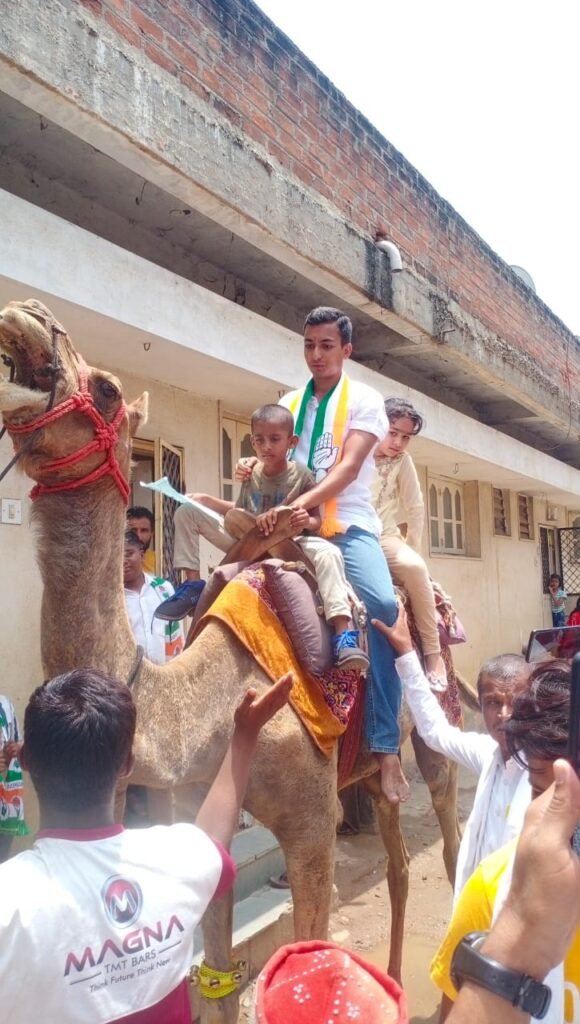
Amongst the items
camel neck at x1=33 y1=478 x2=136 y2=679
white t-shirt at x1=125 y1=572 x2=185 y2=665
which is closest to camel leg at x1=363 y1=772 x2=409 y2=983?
white t-shirt at x1=125 y1=572 x2=185 y2=665

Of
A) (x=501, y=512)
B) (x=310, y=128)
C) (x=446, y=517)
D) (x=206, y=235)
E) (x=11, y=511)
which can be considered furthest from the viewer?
(x=501, y=512)

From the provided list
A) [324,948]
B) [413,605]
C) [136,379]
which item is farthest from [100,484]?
[136,379]

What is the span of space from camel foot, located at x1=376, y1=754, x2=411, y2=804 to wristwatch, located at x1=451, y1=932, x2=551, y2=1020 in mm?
2445

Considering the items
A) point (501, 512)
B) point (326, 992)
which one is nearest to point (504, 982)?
point (326, 992)

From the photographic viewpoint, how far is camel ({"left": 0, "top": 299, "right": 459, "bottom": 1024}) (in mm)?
2525

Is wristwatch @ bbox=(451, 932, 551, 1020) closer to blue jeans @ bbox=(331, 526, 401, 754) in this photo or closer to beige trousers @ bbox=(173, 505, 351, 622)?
beige trousers @ bbox=(173, 505, 351, 622)

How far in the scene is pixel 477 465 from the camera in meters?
10.3

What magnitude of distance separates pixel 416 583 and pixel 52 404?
279cm

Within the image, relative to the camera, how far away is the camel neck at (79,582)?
8.47 feet

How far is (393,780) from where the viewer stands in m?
3.78

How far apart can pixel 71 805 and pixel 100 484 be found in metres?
1.26

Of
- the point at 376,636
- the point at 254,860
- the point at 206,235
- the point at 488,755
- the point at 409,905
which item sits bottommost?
the point at 409,905

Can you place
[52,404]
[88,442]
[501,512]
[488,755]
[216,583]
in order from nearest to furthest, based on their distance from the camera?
[52,404] < [88,442] < [488,755] < [216,583] < [501,512]

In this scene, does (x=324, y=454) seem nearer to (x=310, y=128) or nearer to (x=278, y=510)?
(x=278, y=510)
